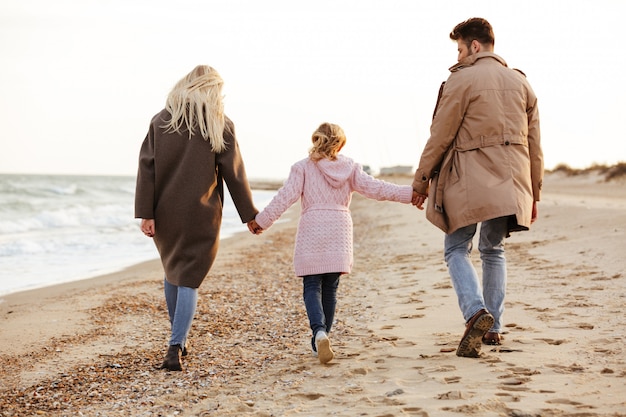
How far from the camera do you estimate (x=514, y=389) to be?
3.36 meters

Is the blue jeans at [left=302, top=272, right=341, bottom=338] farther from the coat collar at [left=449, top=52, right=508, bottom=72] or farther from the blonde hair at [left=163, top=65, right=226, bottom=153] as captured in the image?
the coat collar at [left=449, top=52, right=508, bottom=72]

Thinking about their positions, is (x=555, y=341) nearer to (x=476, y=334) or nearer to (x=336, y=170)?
(x=476, y=334)

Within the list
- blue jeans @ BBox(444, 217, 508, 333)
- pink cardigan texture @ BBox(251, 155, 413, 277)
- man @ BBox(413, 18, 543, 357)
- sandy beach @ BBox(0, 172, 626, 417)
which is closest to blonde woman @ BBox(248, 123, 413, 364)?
pink cardigan texture @ BBox(251, 155, 413, 277)

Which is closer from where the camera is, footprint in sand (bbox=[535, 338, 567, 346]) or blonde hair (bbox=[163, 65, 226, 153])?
footprint in sand (bbox=[535, 338, 567, 346])

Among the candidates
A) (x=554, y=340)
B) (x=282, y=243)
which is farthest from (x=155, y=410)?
(x=282, y=243)

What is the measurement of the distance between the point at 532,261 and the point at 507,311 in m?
2.83

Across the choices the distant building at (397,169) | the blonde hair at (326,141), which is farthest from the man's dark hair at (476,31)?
the distant building at (397,169)

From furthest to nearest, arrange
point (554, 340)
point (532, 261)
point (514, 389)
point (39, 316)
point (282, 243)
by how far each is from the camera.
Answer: point (282, 243)
point (532, 261)
point (39, 316)
point (554, 340)
point (514, 389)

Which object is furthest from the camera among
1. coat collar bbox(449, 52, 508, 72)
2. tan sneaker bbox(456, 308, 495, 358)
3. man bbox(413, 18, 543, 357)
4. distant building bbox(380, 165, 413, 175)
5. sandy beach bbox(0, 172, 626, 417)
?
distant building bbox(380, 165, 413, 175)

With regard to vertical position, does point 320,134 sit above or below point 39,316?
above

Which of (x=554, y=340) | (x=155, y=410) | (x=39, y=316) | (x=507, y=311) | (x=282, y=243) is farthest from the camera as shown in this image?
(x=282, y=243)

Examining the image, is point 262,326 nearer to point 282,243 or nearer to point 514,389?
point 514,389

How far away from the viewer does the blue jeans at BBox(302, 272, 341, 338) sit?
445 cm

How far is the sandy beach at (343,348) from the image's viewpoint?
342cm
